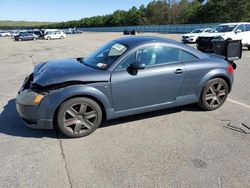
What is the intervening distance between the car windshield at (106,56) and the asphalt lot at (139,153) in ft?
3.59

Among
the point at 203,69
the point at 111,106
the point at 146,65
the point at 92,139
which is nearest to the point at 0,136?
the point at 92,139

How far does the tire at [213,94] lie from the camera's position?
15.7 feet

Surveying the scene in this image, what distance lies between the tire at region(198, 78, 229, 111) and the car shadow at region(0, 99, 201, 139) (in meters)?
0.23

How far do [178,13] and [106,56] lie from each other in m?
78.9

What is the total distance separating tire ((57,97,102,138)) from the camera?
12.2 feet

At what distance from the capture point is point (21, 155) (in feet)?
11.2

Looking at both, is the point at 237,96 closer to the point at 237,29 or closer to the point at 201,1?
the point at 237,29

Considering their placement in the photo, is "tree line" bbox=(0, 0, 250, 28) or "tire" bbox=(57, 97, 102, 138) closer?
"tire" bbox=(57, 97, 102, 138)

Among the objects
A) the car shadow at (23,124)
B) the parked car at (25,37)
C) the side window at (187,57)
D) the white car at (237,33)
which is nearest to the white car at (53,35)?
the parked car at (25,37)

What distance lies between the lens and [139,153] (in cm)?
341

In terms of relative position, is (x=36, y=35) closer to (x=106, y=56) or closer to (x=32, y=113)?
(x=106, y=56)

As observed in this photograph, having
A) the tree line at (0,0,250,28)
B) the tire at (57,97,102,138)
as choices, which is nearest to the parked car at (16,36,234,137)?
the tire at (57,97,102,138)

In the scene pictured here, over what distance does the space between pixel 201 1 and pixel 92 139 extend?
86.1 meters

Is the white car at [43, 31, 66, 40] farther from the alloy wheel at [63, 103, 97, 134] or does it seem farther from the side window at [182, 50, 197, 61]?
the alloy wheel at [63, 103, 97, 134]
